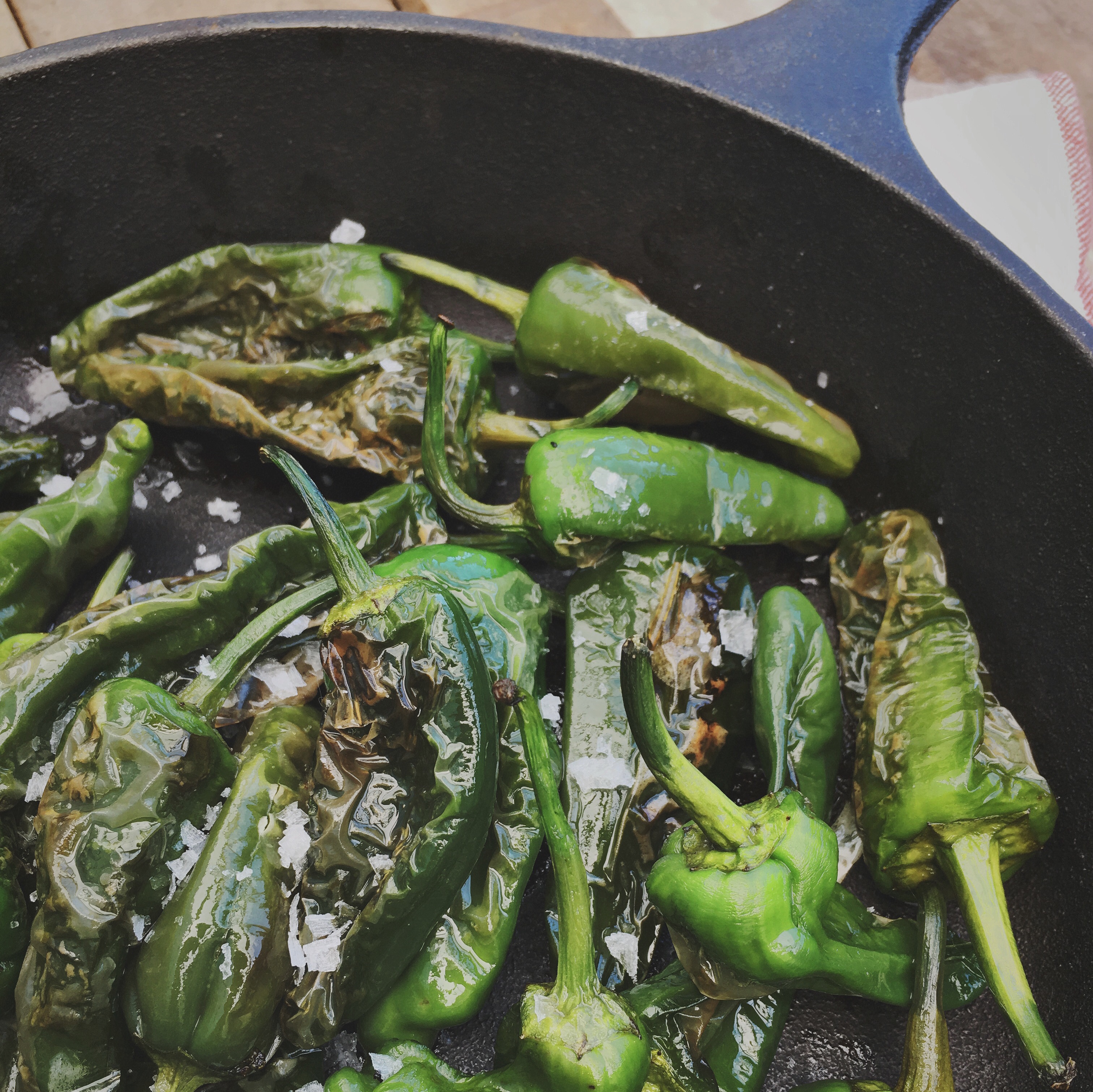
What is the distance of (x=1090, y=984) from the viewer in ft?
5.35

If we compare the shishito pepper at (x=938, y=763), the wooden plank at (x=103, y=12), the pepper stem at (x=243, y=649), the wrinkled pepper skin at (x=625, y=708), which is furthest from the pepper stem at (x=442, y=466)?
the wooden plank at (x=103, y=12)

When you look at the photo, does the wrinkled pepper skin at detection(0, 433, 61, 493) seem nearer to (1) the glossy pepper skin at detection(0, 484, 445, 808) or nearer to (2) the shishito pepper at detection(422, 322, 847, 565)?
(1) the glossy pepper skin at detection(0, 484, 445, 808)

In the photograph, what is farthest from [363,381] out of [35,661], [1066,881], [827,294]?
[1066,881]

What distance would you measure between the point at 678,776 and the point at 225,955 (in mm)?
763

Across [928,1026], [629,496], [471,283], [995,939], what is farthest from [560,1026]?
[471,283]

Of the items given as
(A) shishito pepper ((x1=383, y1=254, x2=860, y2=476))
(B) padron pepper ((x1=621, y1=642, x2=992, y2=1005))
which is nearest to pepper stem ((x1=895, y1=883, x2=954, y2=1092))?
(B) padron pepper ((x1=621, y1=642, x2=992, y2=1005))

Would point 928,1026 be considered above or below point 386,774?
below

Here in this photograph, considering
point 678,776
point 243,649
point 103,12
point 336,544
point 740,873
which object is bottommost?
point 740,873

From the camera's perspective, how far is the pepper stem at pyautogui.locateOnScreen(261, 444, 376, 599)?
1.67m

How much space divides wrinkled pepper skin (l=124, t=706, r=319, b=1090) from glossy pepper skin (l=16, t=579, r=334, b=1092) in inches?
1.9

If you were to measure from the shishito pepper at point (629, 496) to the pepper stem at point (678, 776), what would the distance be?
49 centimetres

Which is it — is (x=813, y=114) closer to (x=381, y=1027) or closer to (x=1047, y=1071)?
(x=1047, y=1071)

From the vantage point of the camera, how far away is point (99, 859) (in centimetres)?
145

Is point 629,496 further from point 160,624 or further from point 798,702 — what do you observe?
point 160,624
